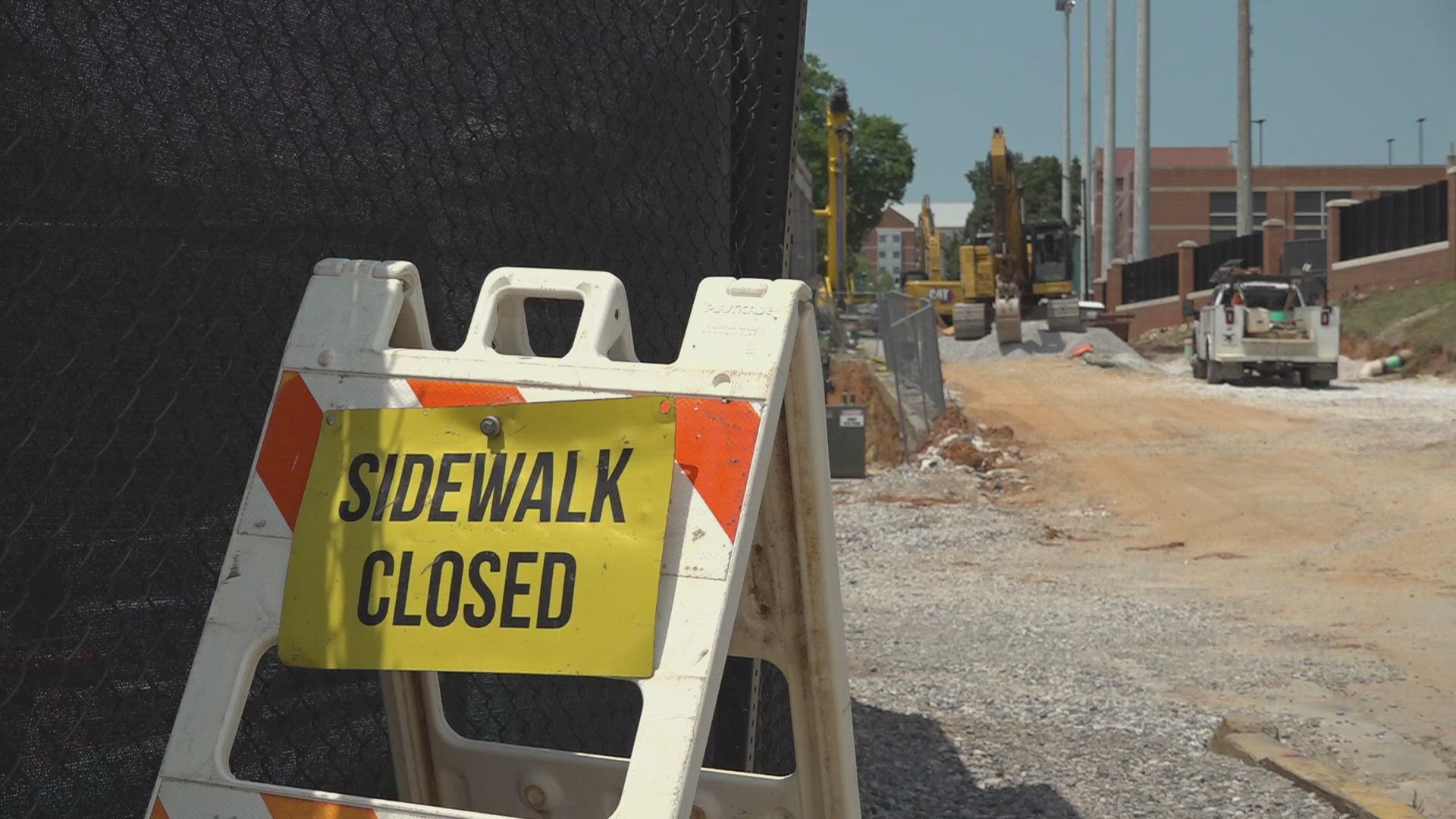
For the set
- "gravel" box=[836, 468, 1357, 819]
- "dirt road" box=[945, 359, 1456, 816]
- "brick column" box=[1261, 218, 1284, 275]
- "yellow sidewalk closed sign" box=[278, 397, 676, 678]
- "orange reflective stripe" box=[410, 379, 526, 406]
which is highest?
"brick column" box=[1261, 218, 1284, 275]

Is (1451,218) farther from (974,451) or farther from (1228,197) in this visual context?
(1228,197)

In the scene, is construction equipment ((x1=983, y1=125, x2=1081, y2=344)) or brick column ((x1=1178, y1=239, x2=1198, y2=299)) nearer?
construction equipment ((x1=983, y1=125, x2=1081, y2=344))

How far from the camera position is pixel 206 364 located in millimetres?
3123

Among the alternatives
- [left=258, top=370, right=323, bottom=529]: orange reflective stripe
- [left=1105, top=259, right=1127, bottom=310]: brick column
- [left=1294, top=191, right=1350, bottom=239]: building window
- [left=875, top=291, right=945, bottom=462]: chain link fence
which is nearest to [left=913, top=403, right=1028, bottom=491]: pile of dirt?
[left=875, top=291, right=945, bottom=462]: chain link fence

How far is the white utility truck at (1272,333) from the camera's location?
27203mm

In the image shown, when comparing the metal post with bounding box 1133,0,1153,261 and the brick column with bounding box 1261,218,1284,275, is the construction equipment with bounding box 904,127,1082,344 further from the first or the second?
the metal post with bounding box 1133,0,1153,261

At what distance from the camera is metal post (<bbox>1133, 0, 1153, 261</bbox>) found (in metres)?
48.0

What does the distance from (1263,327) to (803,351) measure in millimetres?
26676

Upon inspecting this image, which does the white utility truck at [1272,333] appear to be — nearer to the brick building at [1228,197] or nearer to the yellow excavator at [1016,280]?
the yellow excavator at [1016,280]

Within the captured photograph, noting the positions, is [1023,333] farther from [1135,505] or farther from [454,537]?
[454,537]

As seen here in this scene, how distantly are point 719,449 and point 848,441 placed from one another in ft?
46.3

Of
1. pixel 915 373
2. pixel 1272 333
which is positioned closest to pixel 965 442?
pixel 915 373

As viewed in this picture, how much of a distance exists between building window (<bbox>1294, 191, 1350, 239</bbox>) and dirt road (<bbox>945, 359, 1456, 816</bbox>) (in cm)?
5186

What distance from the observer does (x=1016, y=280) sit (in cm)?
3734
